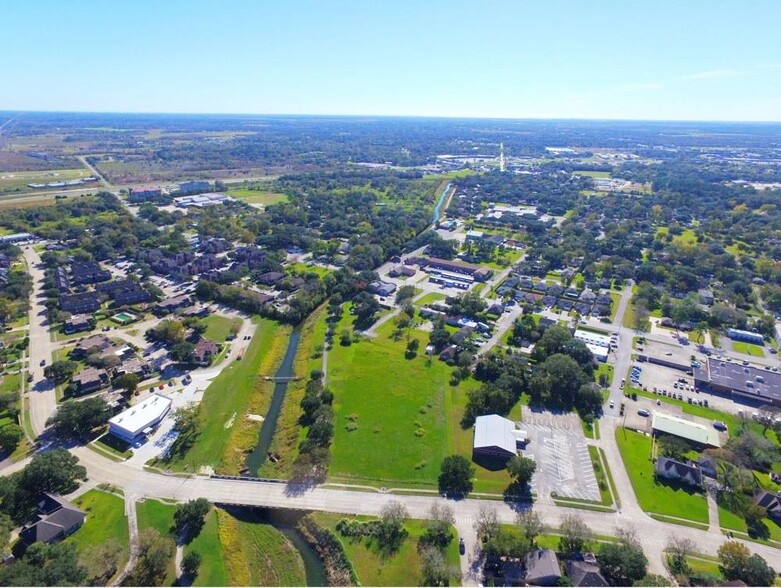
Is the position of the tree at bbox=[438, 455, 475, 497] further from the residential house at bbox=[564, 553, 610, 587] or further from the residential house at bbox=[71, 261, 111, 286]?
the residential house at bbox=[71, 261, 111, 286]

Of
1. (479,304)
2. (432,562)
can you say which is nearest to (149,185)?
(479,304)

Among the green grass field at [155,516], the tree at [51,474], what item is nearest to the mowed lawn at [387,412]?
the green grass field at [155,516]

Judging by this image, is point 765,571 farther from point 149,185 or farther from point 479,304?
point 149,185

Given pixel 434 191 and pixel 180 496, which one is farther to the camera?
pixel 434 191

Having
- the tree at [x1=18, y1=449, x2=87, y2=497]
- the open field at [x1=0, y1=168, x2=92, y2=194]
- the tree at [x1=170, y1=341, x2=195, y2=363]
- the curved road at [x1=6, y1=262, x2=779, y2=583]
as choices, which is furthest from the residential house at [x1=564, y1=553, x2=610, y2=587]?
the open field at [x1=0, y1=168, x2=92, y2=194]

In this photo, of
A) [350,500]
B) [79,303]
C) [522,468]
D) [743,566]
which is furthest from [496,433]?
[79,303]
